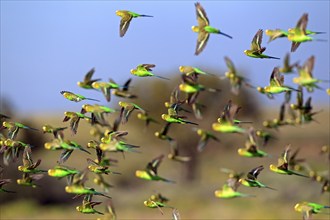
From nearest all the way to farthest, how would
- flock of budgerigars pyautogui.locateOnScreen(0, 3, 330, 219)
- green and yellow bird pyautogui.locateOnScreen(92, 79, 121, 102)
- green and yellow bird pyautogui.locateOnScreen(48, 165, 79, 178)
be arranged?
flock of budgerigars pyautogui.locateOnScreen(0, 3, 330, 219)
green and yellow bird pyautogui.locateOnScreen(48, 165, 79, 178)
green and yellow bird pyautogui.locateOnScreen(92, 79, 121, 102)

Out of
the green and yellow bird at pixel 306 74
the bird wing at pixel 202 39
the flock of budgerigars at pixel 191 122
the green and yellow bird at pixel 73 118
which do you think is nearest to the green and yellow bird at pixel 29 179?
the flock of budgerigars at pixel 191 122

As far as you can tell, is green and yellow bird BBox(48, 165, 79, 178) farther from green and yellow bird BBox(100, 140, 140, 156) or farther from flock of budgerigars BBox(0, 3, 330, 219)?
green and yellow bird BBox(100, 140, 140, 156)

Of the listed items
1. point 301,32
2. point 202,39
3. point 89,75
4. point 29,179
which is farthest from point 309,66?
point 29,179

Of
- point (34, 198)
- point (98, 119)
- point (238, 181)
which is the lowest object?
point (34, 198)

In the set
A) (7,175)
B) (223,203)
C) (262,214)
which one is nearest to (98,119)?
(262,214)

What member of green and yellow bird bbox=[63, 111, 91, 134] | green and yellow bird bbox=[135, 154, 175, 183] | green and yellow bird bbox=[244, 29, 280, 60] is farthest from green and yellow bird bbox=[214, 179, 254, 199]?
green and yellow bird bbox=[63, 111, 91, 134]

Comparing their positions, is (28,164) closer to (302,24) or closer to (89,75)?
(89,75)

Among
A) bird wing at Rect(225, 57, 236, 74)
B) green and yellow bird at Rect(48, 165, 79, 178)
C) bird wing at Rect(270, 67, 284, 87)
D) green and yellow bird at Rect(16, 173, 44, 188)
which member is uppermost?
bird wing at Rect(225, 57, 236, 74)

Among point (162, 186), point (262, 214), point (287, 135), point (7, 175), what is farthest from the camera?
point (287, 135)

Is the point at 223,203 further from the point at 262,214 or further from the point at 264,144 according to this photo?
the point at 264,144
